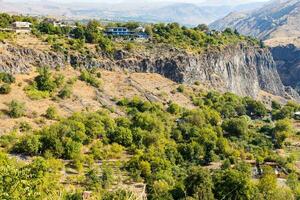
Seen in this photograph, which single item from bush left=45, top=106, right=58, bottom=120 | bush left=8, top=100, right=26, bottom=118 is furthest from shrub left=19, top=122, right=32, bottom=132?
bush left=45, top=106, right=58, bottom=120

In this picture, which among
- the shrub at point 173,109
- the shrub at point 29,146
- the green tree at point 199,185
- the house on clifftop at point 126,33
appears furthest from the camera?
the house on clifftop at point 126,33

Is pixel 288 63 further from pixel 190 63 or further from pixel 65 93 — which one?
pixel 65 93

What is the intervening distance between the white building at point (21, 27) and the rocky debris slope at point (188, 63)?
7.43 metres

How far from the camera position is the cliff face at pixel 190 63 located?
195 feet

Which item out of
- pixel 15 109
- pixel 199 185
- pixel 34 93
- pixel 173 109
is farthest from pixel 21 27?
pixel 199 185

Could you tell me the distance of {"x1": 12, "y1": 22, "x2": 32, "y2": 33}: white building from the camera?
2594 inches

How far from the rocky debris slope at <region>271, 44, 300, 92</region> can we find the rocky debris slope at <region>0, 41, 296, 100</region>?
101 ft

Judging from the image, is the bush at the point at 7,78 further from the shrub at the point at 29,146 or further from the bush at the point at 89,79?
the shrub at the point at 29,146

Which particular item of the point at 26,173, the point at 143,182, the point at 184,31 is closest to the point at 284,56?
the point at 184,31

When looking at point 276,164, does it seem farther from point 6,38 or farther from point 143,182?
point 6,38

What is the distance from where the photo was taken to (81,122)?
4881cm

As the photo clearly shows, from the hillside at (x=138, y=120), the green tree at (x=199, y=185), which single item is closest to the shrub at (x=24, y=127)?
the hillside at (x=138, y=120)

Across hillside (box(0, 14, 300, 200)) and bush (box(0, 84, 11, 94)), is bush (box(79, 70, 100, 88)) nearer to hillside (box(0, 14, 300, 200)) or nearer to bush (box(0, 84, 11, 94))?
hillside (box(0, 14, 300, 200))

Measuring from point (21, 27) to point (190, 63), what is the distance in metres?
26.5
